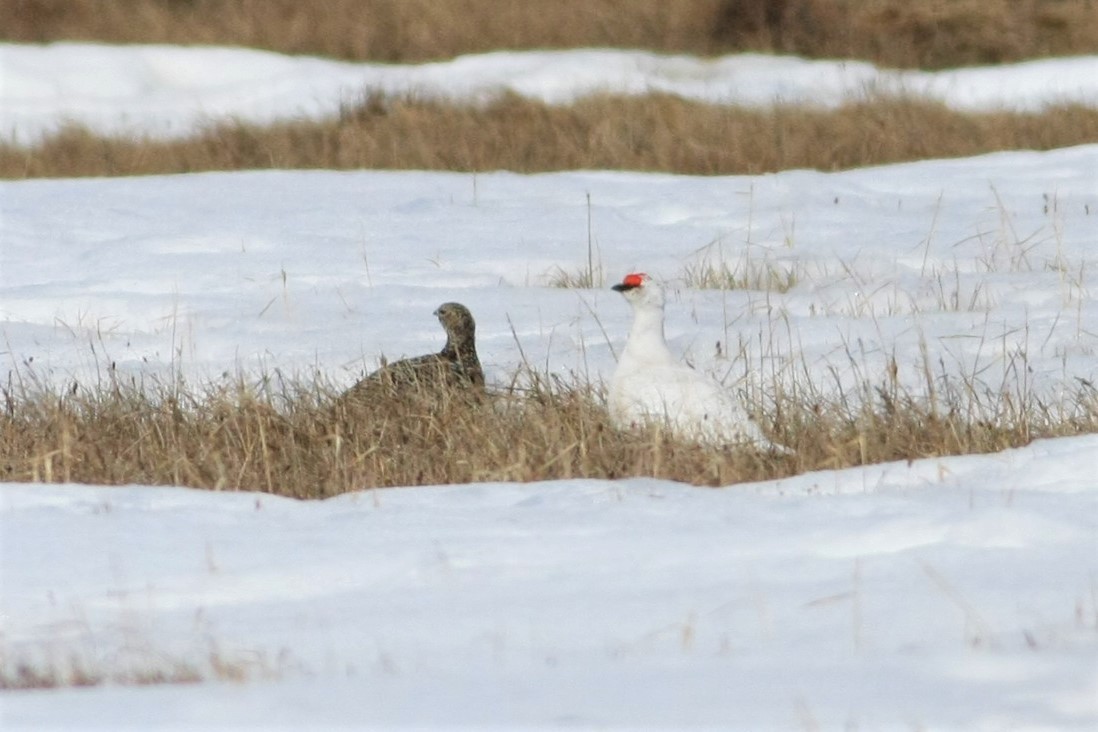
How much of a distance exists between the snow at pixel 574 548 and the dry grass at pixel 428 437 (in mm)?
256

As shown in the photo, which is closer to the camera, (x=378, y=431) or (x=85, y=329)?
(x=378, y=431)

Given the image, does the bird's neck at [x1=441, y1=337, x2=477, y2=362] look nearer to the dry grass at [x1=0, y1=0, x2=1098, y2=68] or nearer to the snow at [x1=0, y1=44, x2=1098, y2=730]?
the snow at [x1=0, y1=44, x2=1098, y2=730]

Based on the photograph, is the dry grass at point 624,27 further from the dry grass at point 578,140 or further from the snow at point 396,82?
the dry grass at point 578,140

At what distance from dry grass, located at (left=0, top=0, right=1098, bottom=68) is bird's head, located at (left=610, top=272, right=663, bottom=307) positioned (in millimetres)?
11573

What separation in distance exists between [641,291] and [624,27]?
12.5m

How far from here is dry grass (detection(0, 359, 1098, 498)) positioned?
4641 mm

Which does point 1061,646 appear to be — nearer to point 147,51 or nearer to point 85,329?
point 85,329

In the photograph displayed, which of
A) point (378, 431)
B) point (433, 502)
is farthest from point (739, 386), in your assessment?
point (433, 502)

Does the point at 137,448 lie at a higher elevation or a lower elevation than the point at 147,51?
lower

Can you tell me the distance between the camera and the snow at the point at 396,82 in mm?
14023

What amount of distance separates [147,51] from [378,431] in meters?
12.6

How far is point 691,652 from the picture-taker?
2928 mm

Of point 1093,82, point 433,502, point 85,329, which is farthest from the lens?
point 1093,82

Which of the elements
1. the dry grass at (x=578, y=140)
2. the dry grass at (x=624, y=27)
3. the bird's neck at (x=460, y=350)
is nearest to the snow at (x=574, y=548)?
the bird's neck at (x=460, y=350)
